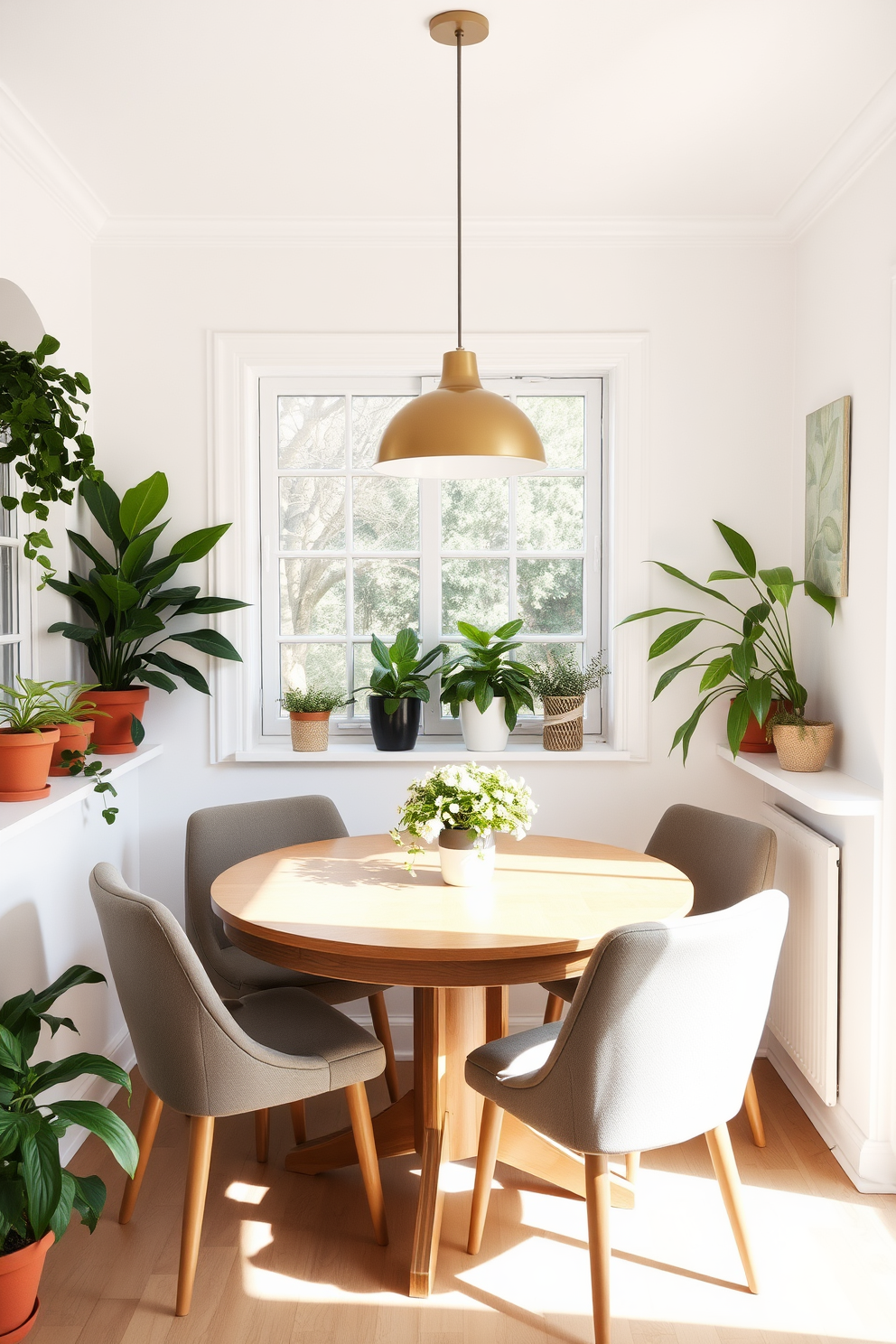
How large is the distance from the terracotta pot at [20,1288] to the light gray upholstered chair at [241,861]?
0.75 m

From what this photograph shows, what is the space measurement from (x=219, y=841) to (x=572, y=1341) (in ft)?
5.18

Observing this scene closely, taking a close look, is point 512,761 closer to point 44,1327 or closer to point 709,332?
point 709,332

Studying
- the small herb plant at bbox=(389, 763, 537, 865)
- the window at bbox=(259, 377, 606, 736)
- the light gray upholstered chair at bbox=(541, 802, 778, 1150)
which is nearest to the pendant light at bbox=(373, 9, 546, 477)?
the small herb plant at bbox=(389, 763, 537, 865)

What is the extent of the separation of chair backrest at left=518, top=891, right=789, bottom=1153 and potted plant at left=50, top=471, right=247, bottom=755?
1.77 m

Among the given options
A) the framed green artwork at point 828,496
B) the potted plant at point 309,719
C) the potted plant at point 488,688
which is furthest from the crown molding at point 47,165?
the framed green artwork at point 828,496

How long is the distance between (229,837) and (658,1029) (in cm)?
155

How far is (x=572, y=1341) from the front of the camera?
79.7 inches

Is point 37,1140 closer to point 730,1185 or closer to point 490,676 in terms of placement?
point 730,1185

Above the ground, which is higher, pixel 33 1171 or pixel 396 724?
pixel 396 724

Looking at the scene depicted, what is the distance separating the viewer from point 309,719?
3.35 m

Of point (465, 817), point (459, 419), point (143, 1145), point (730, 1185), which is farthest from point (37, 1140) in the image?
point (459, 419)

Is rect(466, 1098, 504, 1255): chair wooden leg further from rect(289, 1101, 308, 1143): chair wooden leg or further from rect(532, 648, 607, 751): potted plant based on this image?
rect(532, 648, 607, 751): potted plant

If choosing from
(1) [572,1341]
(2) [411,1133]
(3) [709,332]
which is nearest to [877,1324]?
(1) [572,1341]

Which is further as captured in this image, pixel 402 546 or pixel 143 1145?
pixel 402 546
